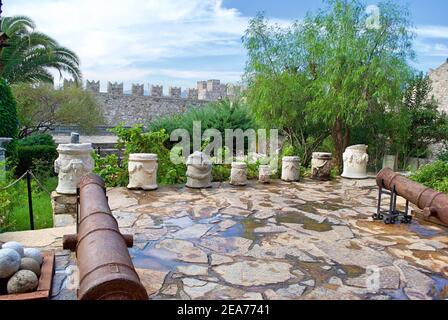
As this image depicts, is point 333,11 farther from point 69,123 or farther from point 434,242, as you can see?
point 69,123

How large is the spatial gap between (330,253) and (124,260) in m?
2.67

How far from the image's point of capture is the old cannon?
183cm

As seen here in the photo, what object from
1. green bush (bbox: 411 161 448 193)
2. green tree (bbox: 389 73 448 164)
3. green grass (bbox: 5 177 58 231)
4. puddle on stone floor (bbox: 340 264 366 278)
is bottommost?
green grass (bbox: 5 177 58 231)

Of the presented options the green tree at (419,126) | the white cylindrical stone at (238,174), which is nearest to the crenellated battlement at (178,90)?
the green tree at (419,126)

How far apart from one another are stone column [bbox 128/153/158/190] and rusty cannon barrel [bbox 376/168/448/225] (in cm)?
376

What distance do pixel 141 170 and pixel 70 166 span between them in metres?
1.32

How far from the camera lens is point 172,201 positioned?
21.1 ft

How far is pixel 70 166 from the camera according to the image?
6.08 metres

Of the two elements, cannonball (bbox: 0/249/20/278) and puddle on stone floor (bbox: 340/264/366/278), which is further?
puddle on stone floor (bbox: 340/264/366/278)

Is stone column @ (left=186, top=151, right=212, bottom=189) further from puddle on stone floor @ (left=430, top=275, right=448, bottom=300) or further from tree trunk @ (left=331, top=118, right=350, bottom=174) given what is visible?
puddle on stone floor @ (left=430, top=275, right=448, bottom=300)

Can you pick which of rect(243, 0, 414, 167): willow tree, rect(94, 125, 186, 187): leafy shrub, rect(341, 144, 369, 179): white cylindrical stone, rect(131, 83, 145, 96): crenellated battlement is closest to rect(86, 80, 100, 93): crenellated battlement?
rect(131, 83, 145, 96): crenellated battlement

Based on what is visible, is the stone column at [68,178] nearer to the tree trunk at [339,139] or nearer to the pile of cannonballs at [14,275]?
the pile of cannonballs at [14,275]

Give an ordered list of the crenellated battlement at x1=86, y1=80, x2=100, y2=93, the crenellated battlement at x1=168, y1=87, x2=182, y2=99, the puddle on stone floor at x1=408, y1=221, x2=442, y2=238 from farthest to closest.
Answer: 1. the crenellated battlement at x1=168, y1=87, x2=182, y2=99
2. the crenellated battlement at x1=86, y1=80, x2=100, y2=93
3. the puddle on stone floor at x1=408, y1=221, x2=442, y2=238

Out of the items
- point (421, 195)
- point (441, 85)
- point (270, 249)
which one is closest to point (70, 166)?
point (270, 249)
